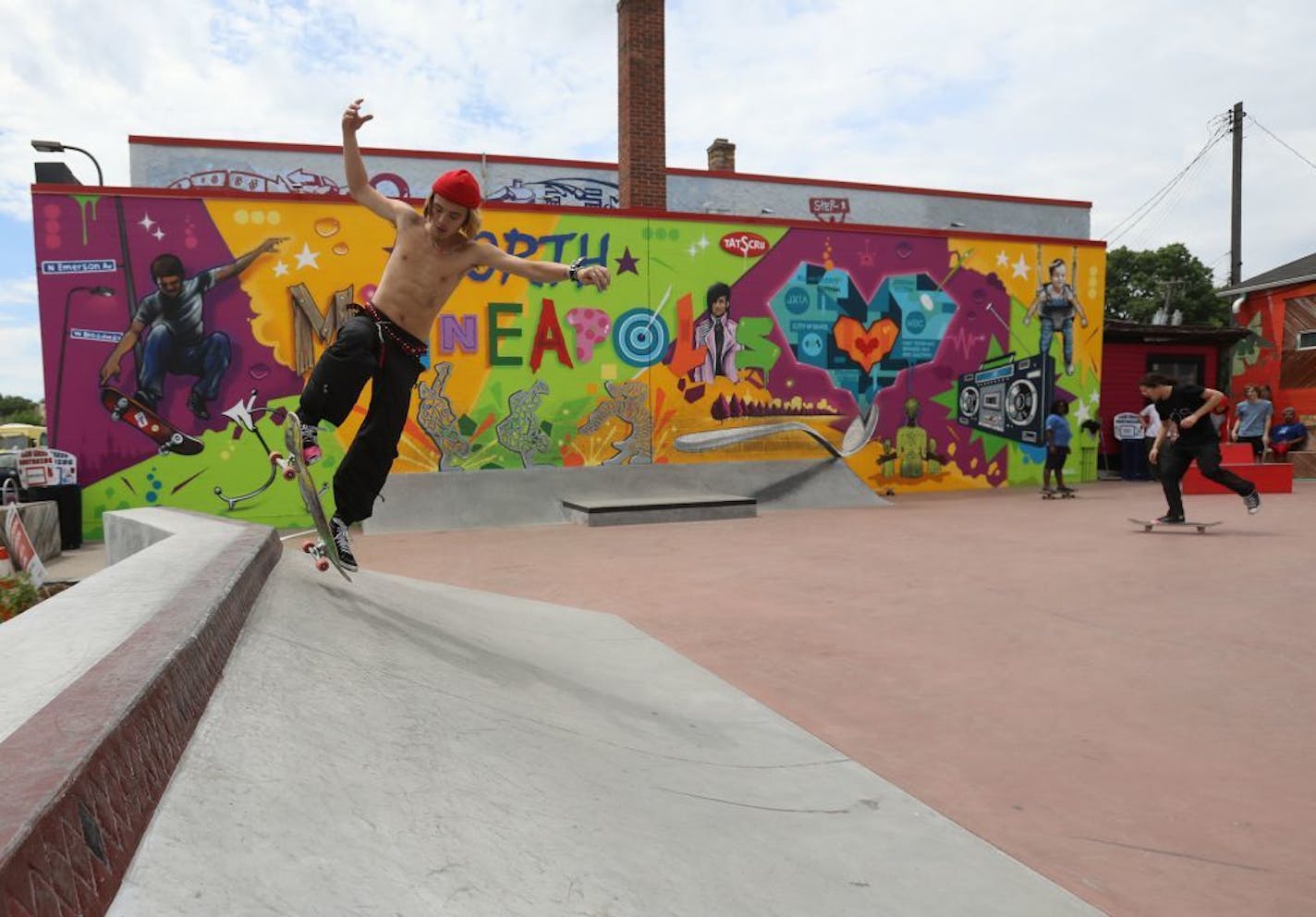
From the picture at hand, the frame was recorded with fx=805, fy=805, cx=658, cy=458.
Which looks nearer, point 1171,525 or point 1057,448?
point 1171,525

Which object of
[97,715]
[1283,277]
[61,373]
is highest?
[1283,277]

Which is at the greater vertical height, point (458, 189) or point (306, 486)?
point (458, 189)

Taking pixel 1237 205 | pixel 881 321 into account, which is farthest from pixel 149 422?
pixel 1237 205

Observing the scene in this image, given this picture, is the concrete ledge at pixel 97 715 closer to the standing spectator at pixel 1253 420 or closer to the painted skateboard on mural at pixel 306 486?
the painted skateboard on mural at pixel 306 486

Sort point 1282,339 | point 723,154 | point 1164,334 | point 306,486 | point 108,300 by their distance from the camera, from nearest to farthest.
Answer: point 306,486, point 108,300, point 1164,334, point 1282,339, point 723,154

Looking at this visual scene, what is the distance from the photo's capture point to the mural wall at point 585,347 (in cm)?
1035

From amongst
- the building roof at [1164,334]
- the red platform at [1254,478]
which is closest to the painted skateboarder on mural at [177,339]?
the red platform at [1254,478]

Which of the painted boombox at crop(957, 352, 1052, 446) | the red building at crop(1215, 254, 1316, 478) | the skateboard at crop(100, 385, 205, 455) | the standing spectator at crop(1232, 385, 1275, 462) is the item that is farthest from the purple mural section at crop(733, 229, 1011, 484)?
the red building at crop(1215, 254, 1316, 478)

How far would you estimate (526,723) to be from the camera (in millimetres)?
2486

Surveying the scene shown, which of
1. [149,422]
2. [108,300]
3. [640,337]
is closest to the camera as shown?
[108,300]

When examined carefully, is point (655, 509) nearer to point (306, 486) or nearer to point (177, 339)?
point (306, 486)

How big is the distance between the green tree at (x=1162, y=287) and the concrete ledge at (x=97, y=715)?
46.5 m

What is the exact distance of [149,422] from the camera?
10.5 meters

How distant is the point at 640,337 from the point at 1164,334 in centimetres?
1212
